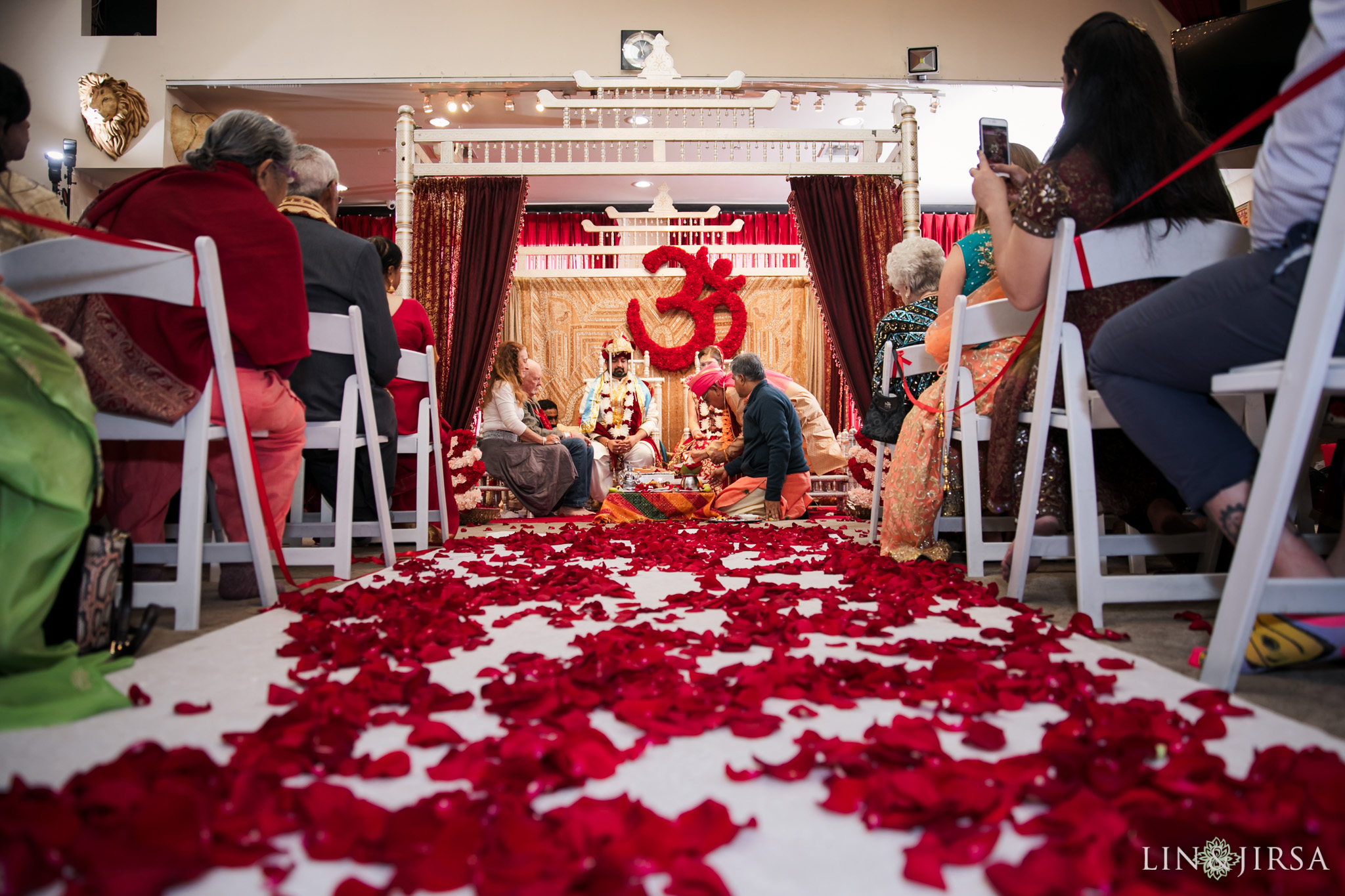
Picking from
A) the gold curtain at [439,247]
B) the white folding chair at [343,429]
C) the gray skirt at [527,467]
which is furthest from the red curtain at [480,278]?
the white folding chair at [343,429]

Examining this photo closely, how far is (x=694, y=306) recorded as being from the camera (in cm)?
652

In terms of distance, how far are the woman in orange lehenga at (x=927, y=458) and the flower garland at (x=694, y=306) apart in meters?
4.22

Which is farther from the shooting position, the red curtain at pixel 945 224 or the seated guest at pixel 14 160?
the red curtain at pixel 945 224

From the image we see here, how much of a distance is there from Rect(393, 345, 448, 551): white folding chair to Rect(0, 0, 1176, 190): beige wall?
3.14 meters

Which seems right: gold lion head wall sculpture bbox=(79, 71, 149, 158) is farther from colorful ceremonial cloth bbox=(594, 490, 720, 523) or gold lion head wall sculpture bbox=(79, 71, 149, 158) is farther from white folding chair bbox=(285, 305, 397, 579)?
white folding chair bbox=(285, 305, 397, 579)

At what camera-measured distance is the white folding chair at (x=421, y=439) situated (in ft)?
8.84

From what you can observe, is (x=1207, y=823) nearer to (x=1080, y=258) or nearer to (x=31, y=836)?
(x=31, y=836)

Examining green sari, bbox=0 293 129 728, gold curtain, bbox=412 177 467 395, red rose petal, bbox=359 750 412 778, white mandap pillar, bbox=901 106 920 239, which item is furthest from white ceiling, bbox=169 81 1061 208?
red rose petal, bbox=359 750 412 778

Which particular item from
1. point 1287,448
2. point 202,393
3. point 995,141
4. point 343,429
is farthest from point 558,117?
point 1287,448

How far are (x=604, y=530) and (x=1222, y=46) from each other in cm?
422

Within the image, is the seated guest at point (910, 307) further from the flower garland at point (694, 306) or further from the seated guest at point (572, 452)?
the flower garland at point (694, 306)

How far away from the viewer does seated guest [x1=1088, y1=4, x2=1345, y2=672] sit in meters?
0.98

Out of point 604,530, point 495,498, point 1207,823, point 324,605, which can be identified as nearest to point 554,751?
point 1207,823

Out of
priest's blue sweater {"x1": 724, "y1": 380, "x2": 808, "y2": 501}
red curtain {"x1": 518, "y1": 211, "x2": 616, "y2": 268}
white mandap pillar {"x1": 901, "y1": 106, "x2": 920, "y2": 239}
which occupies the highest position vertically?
red curtain {"x1": 518, "y1": 211, "x2": 616, "y2": 268}
